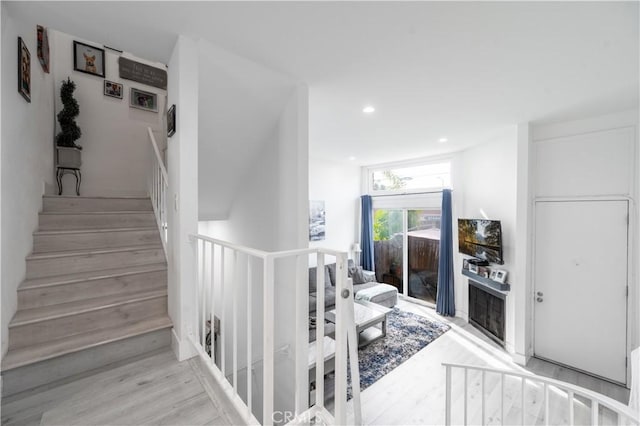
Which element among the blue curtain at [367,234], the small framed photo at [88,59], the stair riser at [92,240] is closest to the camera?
the stair riser at [92,240]

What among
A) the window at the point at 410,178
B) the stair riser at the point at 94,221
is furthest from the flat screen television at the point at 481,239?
the stair riser at the point at 94,221

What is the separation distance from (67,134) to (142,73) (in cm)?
139

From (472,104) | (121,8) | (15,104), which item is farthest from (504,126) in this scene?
(15,104)

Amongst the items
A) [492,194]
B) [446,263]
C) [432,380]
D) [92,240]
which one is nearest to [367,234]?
[446,263]

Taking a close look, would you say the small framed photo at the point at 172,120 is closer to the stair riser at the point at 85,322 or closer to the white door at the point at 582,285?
the stair riser at the point at 85,322

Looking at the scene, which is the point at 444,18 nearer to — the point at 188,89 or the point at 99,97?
the point at 188,89

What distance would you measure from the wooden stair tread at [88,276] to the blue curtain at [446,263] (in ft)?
13.9

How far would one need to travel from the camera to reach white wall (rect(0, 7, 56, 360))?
4.73ft

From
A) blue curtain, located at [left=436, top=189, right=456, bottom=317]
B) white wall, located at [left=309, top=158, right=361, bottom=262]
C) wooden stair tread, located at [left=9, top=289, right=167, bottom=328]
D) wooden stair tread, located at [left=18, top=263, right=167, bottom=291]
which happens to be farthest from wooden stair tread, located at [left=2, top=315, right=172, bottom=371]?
blue curtain, located at [left=436, top=189, right=456, bottom=317]

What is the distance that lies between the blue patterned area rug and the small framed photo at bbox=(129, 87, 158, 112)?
452 cm

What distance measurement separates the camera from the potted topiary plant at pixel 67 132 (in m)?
2.90

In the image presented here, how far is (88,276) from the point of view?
192cm

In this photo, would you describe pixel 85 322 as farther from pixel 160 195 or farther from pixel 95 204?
pixel 95 204

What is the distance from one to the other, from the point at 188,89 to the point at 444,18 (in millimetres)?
1588
